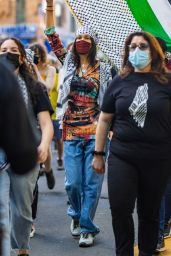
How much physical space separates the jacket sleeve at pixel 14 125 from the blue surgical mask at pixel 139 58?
86.9 inches

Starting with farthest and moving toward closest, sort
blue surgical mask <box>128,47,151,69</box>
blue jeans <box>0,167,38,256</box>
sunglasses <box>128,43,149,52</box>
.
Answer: sunglasses <box>128,43,149,52</box>
blue surgical mask <box>128,47,151,69</box>
blue jeans <box>0,167,38,256</box>

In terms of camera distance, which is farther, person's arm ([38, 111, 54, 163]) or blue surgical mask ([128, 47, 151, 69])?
blue surgical mask ([128, 47, 151, 69])

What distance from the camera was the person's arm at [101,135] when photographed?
4.85 meters

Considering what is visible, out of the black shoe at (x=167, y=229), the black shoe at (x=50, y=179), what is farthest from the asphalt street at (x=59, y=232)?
the black shoe at (x=167, y=229)

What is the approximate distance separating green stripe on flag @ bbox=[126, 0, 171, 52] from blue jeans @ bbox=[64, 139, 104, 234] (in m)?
1.13

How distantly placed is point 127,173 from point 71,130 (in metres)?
1.47

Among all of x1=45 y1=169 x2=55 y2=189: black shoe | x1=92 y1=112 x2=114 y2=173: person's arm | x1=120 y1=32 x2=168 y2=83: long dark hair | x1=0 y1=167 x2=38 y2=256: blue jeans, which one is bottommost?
x1=45 y1=169 x2=55 y2=189: black shoe

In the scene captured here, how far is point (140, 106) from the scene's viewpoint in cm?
459

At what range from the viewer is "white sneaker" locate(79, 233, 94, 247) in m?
5.88

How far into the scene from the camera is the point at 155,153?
15.2 ft

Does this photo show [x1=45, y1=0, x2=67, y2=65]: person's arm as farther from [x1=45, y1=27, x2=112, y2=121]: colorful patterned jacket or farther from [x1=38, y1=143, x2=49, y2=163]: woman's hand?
[x1=38, y1=143, x2=49, y2=163]: woman's hand

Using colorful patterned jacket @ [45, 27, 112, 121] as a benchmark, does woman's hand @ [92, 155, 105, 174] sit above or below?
below

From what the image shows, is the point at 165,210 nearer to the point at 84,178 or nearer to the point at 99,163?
the point at 84,178

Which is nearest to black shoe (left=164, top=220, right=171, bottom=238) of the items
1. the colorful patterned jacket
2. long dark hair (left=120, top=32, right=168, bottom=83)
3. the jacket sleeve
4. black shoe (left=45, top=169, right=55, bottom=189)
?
the colorful patterned jacket
